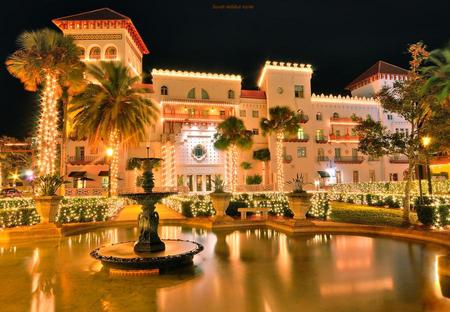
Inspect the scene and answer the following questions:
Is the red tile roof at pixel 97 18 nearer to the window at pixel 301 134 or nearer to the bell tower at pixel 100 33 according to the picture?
the bell tower at pixel 100 33

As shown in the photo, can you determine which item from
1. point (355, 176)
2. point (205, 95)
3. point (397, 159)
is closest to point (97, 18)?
point (205, 95)

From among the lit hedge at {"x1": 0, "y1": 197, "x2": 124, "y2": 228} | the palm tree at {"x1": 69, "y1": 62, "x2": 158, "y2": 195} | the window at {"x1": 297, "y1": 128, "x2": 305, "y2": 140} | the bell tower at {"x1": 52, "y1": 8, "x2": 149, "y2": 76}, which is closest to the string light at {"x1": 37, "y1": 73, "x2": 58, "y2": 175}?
the lit hedge at {"x1": 0, "y1": 197, "x2": 124, "y2": 228}

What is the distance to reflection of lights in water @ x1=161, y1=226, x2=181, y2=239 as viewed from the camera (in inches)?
520

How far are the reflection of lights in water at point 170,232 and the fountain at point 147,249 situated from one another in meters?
2.92

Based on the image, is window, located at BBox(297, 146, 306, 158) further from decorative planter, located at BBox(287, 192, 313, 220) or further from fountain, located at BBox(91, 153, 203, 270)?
fountain, located at BBox(91, 153, 203, 270)

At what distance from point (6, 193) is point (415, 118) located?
42.1m

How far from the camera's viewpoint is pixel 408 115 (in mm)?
16406

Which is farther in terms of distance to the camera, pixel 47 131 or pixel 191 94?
pixel 191 94

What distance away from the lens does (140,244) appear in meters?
9.09

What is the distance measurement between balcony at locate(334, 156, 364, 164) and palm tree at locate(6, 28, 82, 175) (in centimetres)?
3581

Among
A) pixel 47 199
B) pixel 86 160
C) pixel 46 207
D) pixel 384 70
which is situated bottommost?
pixel 46 207

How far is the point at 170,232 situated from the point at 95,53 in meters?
31.7

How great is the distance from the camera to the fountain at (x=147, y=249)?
8.01 m

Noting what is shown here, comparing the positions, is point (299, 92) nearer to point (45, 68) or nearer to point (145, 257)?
point (45, 68)
